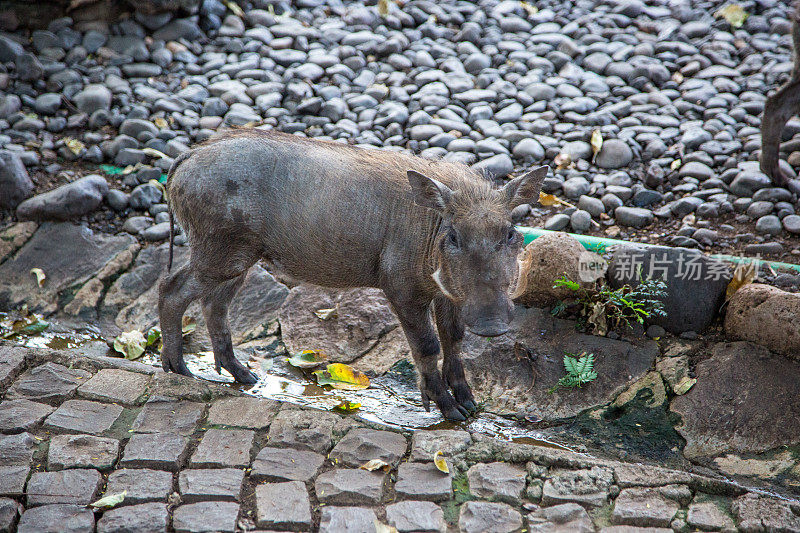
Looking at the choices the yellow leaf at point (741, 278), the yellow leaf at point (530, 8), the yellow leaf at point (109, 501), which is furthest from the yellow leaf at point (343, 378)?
the yellow leaf at point (530, 8)

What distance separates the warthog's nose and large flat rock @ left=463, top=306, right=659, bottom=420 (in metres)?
1.00

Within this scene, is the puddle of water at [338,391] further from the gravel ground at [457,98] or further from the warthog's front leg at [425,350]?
the gravel ground at [457,98]

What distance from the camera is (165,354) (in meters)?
5.02

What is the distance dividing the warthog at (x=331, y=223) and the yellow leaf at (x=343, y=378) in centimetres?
50

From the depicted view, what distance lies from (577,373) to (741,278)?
124cm

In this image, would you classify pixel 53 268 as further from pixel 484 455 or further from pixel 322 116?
pixel 484 455

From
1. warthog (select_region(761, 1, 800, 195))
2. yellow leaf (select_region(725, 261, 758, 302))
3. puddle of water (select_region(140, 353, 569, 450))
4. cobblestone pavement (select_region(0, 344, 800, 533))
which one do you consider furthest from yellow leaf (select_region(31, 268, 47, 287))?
warthog (select_region(761, 1, 800, 195))

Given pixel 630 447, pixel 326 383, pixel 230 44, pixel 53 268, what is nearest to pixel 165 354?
pixel 326 383

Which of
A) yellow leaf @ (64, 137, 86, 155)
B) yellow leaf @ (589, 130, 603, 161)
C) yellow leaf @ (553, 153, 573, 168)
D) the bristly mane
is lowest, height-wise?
yellow leaf @ (64, 137, 86, 155)

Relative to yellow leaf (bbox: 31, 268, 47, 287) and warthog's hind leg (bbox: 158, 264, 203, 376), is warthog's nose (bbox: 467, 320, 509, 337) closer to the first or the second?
warthog's hind leg (bbox: 158, 264, 203, 376)

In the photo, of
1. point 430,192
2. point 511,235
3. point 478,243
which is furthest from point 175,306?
point 511,235

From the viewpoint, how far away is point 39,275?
6.01m

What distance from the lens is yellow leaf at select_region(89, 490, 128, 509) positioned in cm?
353

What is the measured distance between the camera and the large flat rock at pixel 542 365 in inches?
185
